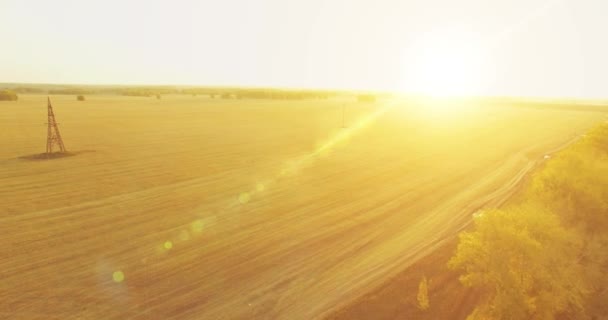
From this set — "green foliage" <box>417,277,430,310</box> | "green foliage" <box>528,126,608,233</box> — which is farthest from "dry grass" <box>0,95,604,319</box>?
"green foliage" <box>528,126,608,233</box>

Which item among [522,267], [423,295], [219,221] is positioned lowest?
[219,221]

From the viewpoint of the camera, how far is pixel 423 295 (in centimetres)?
925

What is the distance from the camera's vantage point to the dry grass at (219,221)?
916cm

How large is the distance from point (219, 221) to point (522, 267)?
10543 mm

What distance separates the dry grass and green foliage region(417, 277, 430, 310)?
44.1 inches

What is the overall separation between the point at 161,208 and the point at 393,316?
10922mm

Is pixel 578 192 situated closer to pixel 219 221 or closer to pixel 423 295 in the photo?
pixel 423 295

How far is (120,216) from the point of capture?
14.0m

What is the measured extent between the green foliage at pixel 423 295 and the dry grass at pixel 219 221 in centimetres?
112

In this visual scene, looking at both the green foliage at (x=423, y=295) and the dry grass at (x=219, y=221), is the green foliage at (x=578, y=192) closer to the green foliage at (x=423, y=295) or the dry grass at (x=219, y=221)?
the dry grass at (x=219, y=221)

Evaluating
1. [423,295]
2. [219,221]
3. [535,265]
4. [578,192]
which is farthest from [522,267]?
[219,221]

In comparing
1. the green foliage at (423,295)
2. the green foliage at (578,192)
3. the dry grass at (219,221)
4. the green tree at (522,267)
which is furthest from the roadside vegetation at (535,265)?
the dry grass at (219,221)

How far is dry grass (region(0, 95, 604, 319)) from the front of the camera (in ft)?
30.1

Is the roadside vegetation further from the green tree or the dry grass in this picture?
the dry grass
